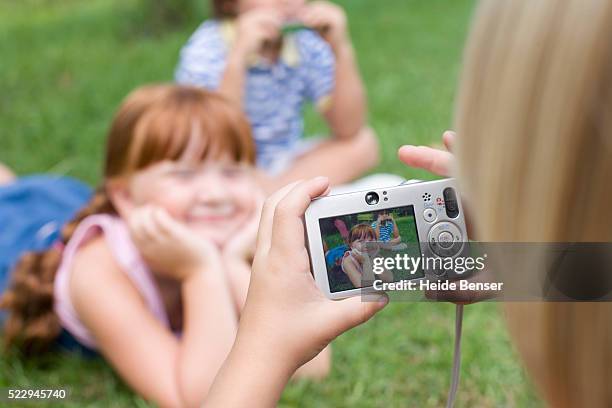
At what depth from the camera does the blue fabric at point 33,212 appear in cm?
180

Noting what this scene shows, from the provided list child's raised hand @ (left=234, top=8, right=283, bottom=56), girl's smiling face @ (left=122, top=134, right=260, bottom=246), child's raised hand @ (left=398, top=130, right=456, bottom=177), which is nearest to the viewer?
child's raised hand @ (left=398, top=130, right=456, bottom=177)

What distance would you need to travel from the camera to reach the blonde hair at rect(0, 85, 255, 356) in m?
1.53

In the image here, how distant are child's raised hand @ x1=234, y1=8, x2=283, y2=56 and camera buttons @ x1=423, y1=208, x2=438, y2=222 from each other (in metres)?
1.25

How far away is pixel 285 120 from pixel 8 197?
0.74 m

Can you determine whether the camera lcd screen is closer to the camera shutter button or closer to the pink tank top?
the camera shutter button

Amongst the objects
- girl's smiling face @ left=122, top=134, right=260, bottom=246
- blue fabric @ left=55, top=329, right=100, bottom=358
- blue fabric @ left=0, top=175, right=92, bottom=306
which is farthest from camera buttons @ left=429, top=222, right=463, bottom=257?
blue fabric @ left=0, top=175, right=92, bottom=306

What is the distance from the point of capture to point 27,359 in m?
1.54

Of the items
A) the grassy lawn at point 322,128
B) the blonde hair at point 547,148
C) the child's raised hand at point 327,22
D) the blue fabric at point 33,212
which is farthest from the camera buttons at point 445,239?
the child's raised hand at point 327,22

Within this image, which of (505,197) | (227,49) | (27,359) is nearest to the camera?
(505,197)

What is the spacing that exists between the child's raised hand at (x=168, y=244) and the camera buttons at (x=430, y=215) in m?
0.66

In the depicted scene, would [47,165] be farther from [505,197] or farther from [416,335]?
[505,197]

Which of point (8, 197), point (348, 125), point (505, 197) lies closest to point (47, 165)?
point (8, 197)

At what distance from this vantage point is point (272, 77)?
2164mm

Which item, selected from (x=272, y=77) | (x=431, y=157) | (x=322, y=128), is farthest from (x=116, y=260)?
(x=322, y=128)
